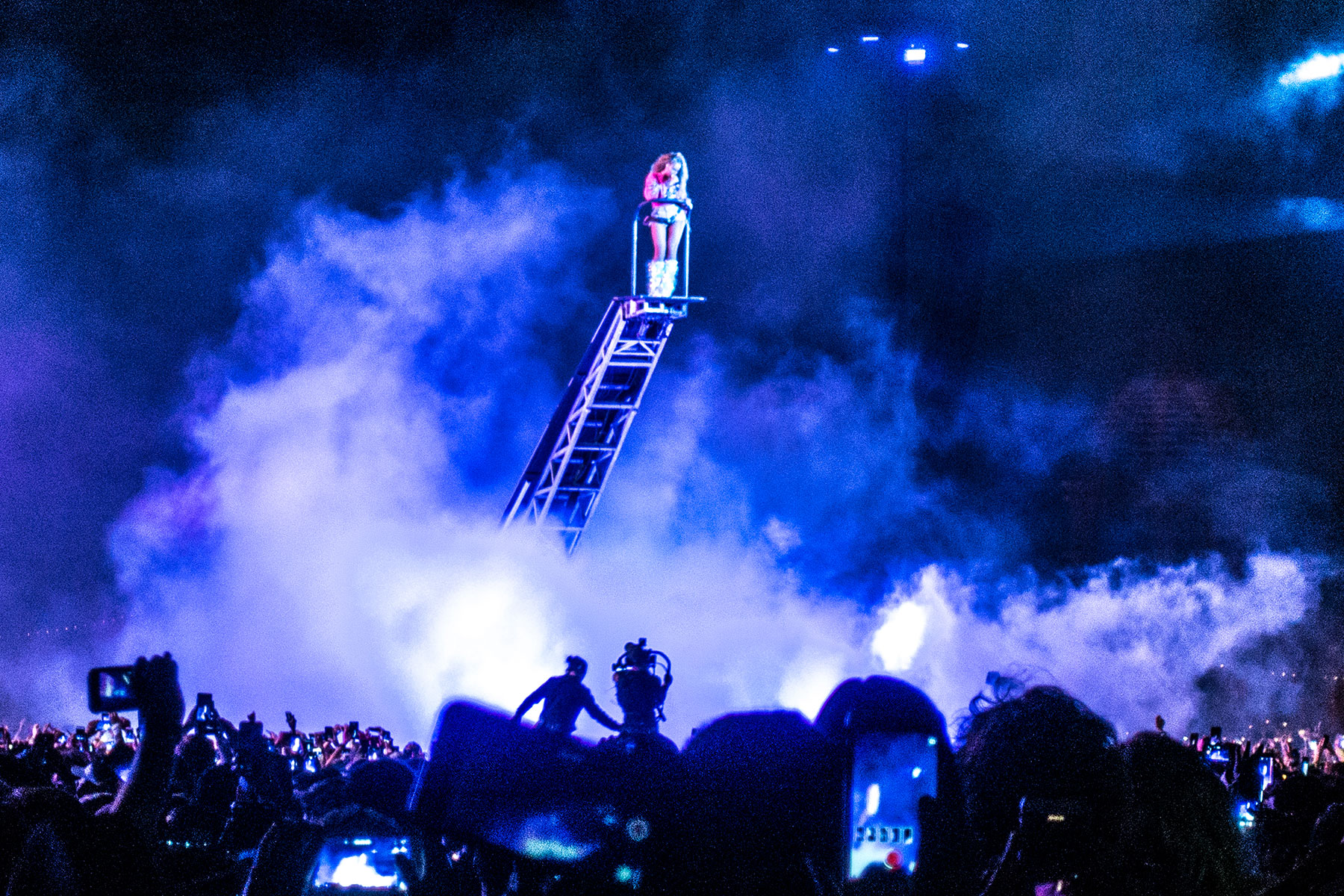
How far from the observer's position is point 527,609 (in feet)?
41.0

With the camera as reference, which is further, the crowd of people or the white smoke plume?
the white smoke plume

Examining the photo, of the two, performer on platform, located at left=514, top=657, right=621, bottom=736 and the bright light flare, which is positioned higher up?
the bright light flare

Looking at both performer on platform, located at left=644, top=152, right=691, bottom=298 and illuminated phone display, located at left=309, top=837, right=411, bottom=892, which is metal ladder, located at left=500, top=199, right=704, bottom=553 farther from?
illuminated phone display, located at left=309, top=837, right=411, bottom=892

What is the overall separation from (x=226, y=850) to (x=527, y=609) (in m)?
7.89

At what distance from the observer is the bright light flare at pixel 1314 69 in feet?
36.4

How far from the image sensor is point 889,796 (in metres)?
2.15

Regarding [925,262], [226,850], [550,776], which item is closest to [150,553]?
[226,850]

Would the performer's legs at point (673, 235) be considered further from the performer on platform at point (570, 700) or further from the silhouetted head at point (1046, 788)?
the silhouetted head at point (1046, 788)

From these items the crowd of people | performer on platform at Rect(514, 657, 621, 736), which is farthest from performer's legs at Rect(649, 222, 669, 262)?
the crowd of people

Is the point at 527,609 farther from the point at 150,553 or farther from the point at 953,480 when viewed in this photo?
the point at 953,480

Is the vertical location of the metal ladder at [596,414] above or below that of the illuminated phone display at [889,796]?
above

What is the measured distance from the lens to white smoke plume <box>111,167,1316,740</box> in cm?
1270

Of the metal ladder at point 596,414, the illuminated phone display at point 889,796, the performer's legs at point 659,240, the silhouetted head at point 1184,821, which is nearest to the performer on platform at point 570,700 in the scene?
the silhouetted head at point 1184,821

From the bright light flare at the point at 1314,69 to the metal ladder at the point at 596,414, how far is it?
21.9 feet
